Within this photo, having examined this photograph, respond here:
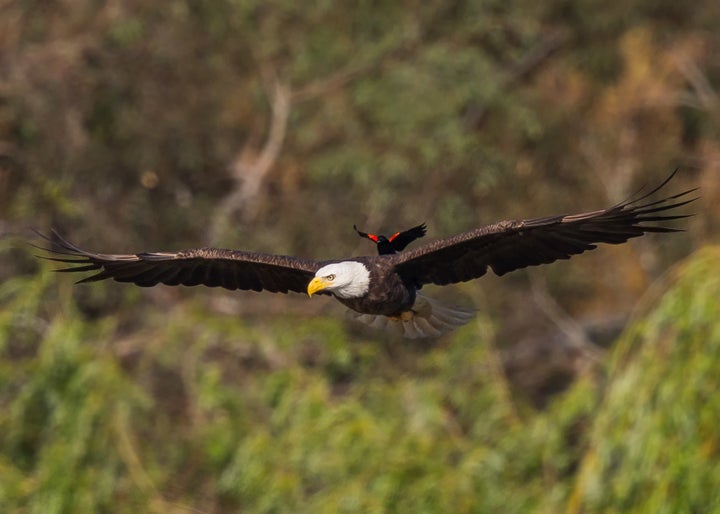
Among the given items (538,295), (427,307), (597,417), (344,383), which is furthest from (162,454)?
(538,295)

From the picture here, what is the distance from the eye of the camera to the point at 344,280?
20.6ft

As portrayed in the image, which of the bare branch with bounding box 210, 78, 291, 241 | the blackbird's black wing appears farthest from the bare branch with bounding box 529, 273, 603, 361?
the blackbird's black wing

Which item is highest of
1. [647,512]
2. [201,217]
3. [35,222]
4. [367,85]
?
[367,85]

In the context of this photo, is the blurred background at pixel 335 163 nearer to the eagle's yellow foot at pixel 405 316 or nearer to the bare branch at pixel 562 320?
the bare branch at pixel 562 320

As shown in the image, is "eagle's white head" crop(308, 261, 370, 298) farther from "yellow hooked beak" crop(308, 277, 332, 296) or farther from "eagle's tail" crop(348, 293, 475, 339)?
"eagle's tail" crop(348, 293, 475, 339)

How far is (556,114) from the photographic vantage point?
19.8 m

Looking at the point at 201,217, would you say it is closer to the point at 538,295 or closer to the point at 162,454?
the point at 538,295

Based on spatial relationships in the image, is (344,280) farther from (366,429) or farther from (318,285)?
(366,429)

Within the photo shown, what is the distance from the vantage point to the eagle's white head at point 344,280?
6.29 metres

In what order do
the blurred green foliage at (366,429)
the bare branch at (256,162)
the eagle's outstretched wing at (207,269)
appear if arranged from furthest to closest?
the bare branch at (256,162)
the blurred green foliage at (366,429)
the eagle's outstretched wing at (207,269)

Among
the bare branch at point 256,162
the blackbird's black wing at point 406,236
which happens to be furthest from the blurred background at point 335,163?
the blackbird's black wing at point 406,236

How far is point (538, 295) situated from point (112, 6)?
246 inches

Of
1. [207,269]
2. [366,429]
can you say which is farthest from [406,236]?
[366,429]

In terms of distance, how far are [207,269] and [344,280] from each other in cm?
108
